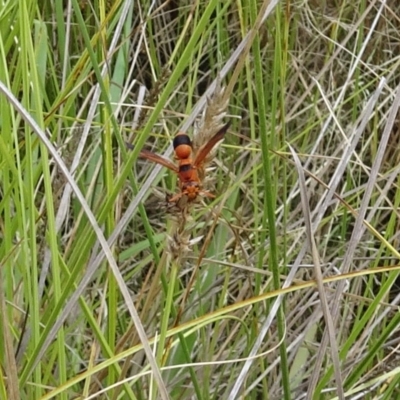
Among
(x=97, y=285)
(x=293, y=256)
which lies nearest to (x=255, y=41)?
(x=97, y=285)

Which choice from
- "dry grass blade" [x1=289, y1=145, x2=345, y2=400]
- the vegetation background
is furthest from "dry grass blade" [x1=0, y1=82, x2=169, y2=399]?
"dry grass blade" [x1=289, y1=145, x2=345, y2=400]

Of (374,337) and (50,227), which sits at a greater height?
(50,227)

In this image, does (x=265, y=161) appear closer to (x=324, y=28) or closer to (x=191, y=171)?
(x=191, y=171)

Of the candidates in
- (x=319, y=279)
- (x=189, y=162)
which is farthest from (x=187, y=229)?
(x=319, y=279)

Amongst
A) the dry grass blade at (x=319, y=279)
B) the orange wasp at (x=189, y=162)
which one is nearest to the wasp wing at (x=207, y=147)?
the orange wasp at (x=189, y=162)

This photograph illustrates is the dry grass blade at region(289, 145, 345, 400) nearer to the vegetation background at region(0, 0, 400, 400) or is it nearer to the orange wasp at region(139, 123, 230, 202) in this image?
the vegetation background at region(0, 0, 400, 400)

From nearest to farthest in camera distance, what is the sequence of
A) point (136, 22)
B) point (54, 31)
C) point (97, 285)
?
point (97, 285) → point (54, 31) → point (136, 22)
